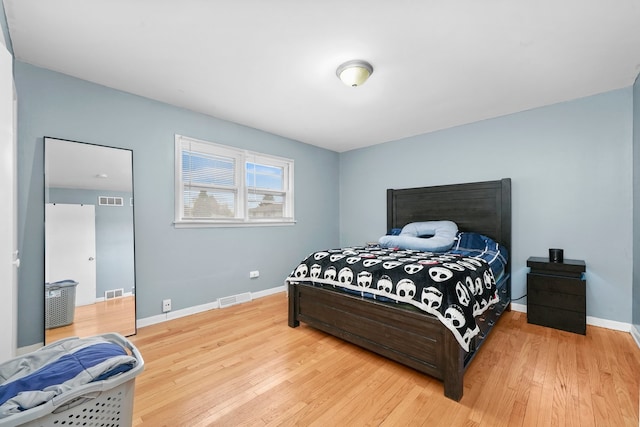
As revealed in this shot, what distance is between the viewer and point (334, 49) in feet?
6.82

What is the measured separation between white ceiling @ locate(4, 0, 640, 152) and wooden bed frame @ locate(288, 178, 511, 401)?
119 centimetres

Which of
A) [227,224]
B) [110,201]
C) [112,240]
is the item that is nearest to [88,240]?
[112,240]

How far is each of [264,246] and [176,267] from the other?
1.22m

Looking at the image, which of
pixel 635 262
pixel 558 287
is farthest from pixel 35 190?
pixel 635 262

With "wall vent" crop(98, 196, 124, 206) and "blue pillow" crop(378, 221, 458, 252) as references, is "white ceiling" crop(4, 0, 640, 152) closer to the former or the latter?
"wall vent" crop(98, 196, 124, 206)

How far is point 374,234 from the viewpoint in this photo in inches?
186

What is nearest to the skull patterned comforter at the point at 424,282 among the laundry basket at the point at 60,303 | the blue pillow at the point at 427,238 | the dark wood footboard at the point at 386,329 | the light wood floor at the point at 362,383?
the dark wood footboard at the point at 386,329

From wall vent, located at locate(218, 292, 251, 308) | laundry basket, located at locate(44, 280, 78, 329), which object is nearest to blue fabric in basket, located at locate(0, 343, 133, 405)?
laundry basket, located at locate(44, 280, 78, 329)

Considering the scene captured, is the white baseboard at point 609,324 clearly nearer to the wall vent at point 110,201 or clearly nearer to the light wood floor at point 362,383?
the light wood floor at point 362,383

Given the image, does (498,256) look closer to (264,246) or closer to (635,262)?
(635,262)

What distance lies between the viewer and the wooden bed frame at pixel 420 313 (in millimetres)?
1812

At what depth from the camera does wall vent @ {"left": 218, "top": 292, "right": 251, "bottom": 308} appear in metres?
3.44

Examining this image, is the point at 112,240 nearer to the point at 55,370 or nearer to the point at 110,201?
the point at 110,201

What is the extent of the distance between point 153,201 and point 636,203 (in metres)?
4.80
